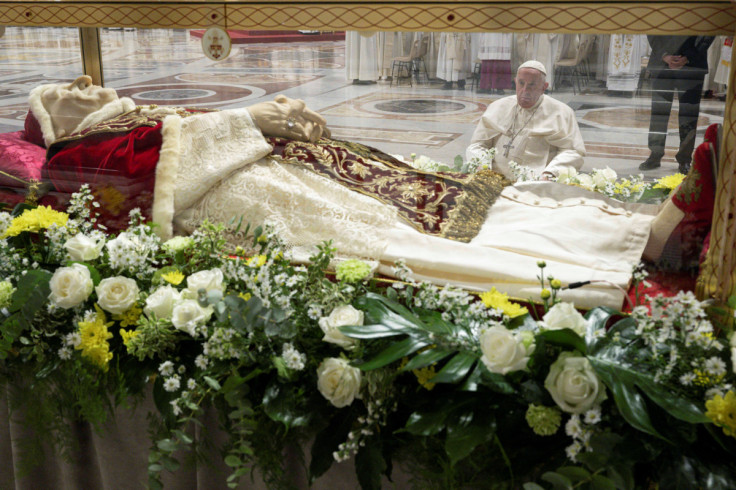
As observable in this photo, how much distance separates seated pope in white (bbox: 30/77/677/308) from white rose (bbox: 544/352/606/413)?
279 mm

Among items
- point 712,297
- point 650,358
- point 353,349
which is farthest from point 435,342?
point 712,297

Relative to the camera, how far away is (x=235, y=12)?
1.69 m

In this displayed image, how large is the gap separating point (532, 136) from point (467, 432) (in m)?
0.81

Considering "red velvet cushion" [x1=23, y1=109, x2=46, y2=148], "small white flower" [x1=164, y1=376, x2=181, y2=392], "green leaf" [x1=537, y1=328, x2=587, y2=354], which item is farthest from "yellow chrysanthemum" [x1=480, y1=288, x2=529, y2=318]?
"red velvet cushion" [x1=23, y1=109, x2=46, y2=148]

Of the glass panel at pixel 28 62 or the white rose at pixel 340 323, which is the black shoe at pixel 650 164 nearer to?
the white rose at pixel 340 323

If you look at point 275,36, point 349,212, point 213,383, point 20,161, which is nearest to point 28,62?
point 20,161

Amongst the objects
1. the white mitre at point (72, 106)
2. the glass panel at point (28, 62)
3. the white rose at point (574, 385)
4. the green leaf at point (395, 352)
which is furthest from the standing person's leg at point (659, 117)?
the glass panel at point (28, 62)

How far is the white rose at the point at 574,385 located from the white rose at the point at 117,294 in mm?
918

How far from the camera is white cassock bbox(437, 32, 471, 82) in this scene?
1.59 m

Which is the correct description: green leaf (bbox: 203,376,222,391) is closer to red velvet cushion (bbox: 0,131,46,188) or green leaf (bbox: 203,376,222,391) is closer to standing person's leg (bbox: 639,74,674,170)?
→ red velvet cushion (bbox: 0,131,46,188)

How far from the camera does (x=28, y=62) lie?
2.18 metres

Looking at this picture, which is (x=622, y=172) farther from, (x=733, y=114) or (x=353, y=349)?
(x=353, y=349)

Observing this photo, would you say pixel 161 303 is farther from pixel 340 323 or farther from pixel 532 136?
pixel 532 136

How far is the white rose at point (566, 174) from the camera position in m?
1.77
